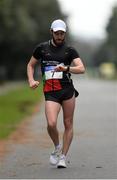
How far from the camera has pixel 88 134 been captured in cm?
1570

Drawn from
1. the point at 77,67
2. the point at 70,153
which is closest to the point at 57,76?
the point at 77,67

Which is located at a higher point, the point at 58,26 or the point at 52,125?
the point at 58,26

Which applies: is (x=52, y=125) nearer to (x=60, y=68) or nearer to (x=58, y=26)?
(x=60, y=68)

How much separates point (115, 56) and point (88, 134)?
104391 mm

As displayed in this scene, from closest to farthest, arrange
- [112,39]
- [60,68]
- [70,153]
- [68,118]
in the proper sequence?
[60,68] < [68,118] < [70,153] < [112,39]

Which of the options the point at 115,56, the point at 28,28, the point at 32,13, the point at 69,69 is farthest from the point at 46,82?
the point at 115,56

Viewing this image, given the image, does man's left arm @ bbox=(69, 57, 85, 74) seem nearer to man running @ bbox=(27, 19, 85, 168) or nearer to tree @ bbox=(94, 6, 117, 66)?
man running @ bbox=(27, 19, 85, 168)

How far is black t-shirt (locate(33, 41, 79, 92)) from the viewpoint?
984cm

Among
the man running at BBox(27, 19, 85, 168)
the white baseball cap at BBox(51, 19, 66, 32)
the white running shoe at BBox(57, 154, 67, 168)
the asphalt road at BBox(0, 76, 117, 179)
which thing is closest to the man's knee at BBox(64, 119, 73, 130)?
the man running at BBox(27, 19, 85, 168)

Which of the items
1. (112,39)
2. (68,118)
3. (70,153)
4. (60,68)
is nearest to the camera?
(60,68)

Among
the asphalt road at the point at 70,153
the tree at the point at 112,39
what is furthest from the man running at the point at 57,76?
the tree at the point at 112,39

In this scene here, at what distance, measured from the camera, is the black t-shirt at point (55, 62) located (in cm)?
984

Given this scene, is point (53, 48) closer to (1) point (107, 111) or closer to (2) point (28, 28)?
(1) point (107, 111)

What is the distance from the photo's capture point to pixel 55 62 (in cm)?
984
